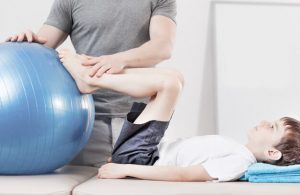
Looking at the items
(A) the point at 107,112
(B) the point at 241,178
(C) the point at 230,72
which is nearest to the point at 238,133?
(C) the point at 230,72

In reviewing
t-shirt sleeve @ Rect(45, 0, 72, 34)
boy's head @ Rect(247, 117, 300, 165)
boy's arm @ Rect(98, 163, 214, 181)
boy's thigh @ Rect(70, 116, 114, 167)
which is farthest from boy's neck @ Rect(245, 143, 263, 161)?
t-shirt sleeve @ Rect(45, 0, 72, 34)

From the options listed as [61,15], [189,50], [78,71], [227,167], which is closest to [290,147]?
[227,167]

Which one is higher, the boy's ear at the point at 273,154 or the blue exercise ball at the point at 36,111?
the blue exercise ball at the point at 36,111

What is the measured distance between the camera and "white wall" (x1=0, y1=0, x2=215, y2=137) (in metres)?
3.54

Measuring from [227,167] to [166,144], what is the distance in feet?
0.94

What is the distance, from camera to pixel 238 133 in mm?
3514

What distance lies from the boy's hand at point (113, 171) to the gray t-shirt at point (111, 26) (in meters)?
0.41

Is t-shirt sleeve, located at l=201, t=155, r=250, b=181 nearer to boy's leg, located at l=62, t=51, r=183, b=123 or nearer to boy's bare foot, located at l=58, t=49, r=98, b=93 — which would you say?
boy's leg, located at l=62, t=51, r=183, b=123

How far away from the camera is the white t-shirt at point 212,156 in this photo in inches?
67.2

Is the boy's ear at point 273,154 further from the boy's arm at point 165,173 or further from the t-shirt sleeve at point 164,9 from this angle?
the t-shirt sleeve at point 164,9

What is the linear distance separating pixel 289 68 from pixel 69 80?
2149mm

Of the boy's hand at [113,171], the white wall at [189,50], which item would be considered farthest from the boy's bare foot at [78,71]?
the white wall at [189,50]

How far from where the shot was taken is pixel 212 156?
1.77 metres

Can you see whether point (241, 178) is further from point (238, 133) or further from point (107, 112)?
point (238, 133)
